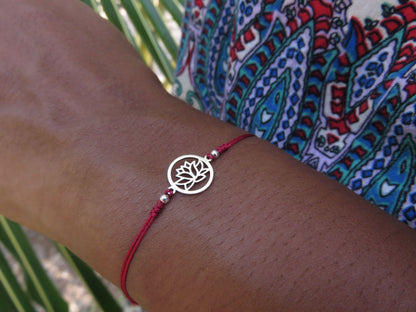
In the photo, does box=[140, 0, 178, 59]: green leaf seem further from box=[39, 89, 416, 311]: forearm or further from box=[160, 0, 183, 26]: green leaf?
box=[39, 89, 416, 311]: forearm

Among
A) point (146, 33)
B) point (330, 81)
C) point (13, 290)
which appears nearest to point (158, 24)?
point (146, 33)

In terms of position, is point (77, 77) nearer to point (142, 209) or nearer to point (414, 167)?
point (142, 209)

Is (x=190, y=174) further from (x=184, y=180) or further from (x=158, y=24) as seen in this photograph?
(x=158, y=24)

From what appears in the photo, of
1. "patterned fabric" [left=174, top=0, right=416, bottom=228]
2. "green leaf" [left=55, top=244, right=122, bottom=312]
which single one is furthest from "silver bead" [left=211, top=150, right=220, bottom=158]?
"green leaf" [left=55, top=244, right=122, bottom=312]

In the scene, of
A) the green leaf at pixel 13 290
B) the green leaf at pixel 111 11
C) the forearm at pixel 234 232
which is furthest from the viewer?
the green leaf at pixel 111 11

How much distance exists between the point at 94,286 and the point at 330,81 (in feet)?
2.26

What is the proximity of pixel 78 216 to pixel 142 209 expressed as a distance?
0.10 meters

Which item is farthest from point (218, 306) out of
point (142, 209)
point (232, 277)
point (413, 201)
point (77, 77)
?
point (77, 77)

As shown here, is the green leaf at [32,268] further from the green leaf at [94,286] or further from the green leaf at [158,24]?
the green leaf at [158,24]

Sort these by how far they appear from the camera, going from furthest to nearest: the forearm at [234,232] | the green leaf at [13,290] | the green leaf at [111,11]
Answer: the green leaf at [111,11], the green leaf at [13,290], the forearm at [234,232]

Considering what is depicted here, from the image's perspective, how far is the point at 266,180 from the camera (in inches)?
20.9

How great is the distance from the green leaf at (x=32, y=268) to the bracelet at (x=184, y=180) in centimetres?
40

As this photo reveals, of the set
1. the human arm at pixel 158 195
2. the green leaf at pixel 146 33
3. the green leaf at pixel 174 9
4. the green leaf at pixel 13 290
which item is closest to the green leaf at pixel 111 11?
the green leaf at pixel 146 33

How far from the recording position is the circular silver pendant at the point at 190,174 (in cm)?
54
